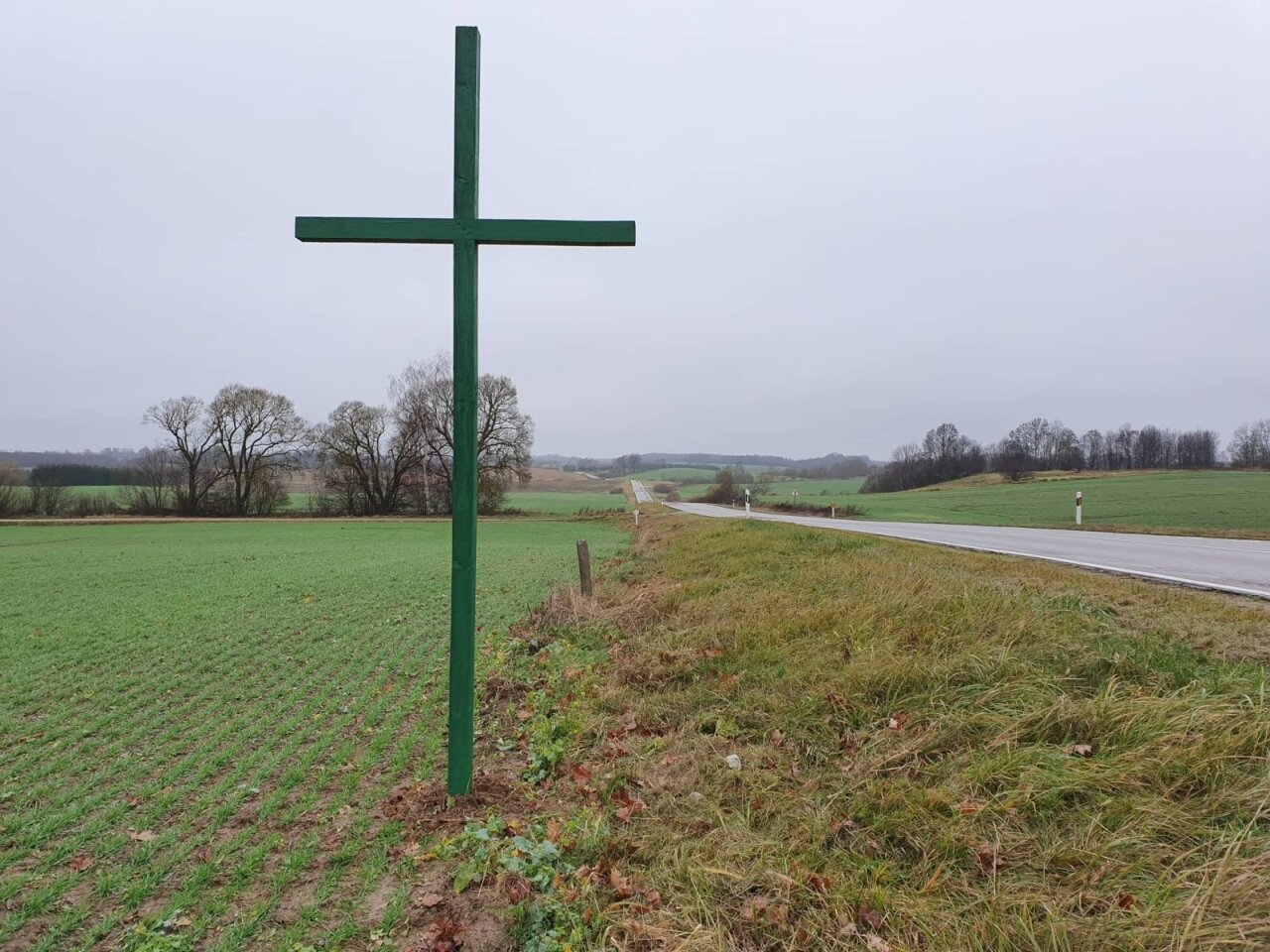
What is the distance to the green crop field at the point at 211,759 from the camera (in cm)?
282

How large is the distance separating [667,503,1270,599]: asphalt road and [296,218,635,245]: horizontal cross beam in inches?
318

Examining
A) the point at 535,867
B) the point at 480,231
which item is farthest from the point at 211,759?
the point at 480,231

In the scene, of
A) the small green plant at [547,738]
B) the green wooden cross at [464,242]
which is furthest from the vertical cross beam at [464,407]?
the small green plant at [547,738]

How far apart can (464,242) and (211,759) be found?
14.1 ft

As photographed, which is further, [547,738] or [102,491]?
[102,491]

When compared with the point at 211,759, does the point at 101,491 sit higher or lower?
higher

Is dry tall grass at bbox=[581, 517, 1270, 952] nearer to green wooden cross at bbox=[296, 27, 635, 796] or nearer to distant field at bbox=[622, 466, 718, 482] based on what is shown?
green wooden cross at bbox=[296, 27, 635, 796]

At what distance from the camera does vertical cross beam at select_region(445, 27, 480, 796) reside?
360cm

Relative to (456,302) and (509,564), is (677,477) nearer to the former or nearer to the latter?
(509,564)

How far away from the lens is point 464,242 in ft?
12.0

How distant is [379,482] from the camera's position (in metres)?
57.8

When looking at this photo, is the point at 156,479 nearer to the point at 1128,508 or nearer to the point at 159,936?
the point at 159,936

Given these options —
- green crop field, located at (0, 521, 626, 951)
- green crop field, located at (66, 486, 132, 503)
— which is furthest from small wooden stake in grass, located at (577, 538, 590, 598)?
green crop field, located at (66, 486, 132, 503)

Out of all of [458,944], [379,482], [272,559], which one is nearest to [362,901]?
[458,944]
